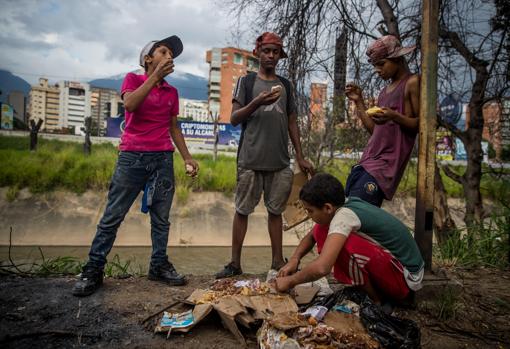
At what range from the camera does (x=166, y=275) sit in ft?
11.0

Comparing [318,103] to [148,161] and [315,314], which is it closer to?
[148,161]

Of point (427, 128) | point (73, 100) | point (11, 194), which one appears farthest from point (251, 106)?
point (73, 100)

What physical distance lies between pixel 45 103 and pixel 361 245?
138524 millimetres

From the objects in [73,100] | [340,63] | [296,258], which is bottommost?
[296,258]

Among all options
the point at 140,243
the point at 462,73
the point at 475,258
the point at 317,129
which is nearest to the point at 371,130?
the point at 475,258

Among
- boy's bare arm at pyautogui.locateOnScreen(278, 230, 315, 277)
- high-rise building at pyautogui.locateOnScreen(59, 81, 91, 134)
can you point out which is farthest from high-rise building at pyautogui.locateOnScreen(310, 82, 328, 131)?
high-rise building at pyautogui.locateOnScreen(59, 81, 91, 134)

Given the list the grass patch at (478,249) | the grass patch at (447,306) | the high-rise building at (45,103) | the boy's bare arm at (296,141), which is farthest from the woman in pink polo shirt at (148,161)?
the high-rise building at (45,103)

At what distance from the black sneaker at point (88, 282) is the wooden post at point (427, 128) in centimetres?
249

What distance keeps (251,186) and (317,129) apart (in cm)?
691

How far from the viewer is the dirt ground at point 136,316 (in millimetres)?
2328

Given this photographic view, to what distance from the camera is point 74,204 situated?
1217 centimetres

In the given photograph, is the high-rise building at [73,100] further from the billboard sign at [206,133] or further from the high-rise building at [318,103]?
the high-rise building at [318,103]

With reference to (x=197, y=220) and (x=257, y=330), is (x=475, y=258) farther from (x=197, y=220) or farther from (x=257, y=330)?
(x=197, y=220)

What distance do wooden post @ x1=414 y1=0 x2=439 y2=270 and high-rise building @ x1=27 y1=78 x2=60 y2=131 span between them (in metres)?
125
